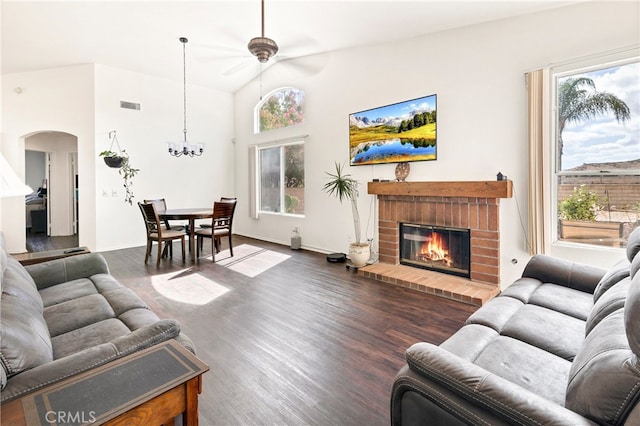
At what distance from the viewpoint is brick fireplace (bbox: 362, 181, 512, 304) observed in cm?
355

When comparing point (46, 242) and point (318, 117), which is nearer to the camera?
point (318, 117)

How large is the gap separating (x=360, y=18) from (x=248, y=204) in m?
4.78

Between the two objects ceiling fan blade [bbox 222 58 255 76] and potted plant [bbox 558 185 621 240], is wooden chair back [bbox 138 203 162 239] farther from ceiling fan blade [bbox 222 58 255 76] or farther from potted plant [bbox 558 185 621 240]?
potted plant [bbox 558 185 621 240]

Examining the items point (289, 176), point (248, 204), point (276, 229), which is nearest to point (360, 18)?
point (289, 176)

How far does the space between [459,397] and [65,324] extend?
Answer: 7.03ft

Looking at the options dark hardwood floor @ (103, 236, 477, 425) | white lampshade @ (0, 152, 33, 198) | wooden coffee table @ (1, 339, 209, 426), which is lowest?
dark hardwood floor @ (103, 236, 477, 425)

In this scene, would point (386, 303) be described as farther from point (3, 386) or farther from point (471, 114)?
point (3, 386)

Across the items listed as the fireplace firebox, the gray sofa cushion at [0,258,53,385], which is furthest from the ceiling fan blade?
the gray sofa cushion at [0,258,53,385]

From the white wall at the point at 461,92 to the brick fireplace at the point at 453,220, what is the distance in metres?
0.19

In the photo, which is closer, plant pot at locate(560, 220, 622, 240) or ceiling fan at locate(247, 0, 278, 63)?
plant pot at locate(560, 220, 622, 240)

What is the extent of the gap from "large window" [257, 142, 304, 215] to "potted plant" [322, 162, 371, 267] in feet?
2.88

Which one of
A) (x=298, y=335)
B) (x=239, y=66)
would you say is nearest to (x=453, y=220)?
(x=298, y=335)

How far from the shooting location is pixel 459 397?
3.68 ft

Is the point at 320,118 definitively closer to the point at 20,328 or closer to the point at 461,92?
the point at 461,92
